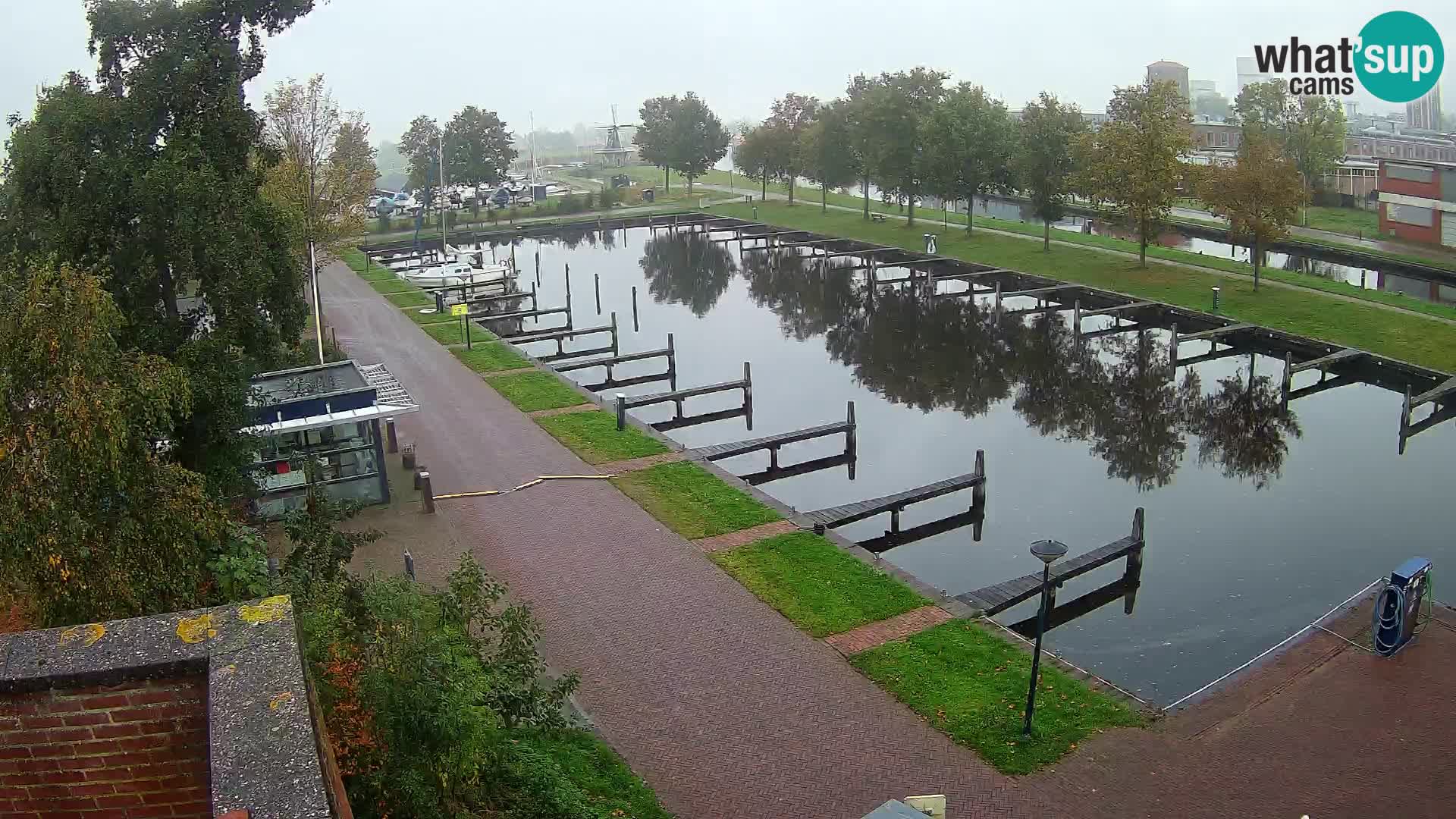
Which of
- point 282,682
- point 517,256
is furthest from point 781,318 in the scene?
point 282,682

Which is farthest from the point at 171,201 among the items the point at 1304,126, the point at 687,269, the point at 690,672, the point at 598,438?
the point at 1304,126

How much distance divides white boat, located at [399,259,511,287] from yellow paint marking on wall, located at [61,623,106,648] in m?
47.5

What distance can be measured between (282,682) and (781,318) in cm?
4126

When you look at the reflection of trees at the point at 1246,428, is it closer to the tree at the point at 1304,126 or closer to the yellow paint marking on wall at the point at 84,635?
the yellow paint marking on wall at the point at 84,635

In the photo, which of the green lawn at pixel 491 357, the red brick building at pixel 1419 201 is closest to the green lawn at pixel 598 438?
the green lawn at pixel 491 357

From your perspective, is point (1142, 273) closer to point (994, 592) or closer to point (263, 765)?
point (994, 592)

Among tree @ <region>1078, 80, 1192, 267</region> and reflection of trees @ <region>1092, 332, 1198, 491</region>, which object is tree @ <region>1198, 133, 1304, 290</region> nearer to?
tree @ <region>1078, 80, 1192, 267</region>

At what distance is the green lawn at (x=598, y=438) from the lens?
90.0 feet

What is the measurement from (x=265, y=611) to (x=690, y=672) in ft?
34.4

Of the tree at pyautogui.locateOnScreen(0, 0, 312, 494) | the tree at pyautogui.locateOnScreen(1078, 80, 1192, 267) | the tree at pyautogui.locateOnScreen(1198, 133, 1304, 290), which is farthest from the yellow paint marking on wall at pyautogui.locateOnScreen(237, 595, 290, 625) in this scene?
the tree at pyautogui.locateOnScreen(1078, 80, 1192, 267)

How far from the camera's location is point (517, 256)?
66500mm

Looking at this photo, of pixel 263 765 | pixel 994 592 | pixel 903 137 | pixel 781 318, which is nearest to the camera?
pixel 263 765

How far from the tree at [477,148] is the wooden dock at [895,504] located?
63.1 m

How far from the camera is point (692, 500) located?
2405 centimetres
